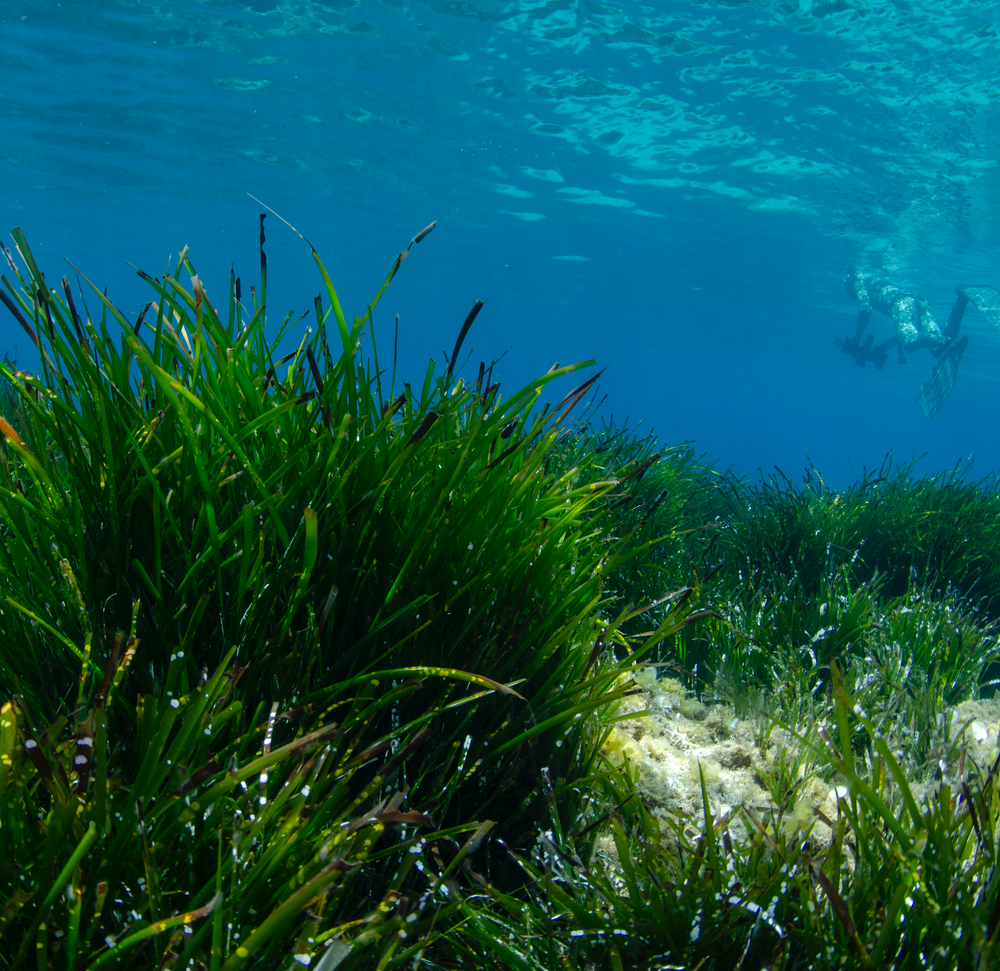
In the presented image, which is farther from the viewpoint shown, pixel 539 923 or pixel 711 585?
pixel 711 585

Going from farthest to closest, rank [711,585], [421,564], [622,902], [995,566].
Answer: [995,566], [711,585], [421,564], [622,902]

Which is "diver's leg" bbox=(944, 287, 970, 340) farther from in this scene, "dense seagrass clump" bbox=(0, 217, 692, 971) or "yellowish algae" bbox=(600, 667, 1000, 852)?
"dense seagrass clump" bbox=(0, 217, 692, 971)

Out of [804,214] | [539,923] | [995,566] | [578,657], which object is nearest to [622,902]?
[539,923]

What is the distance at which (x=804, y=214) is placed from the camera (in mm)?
26625

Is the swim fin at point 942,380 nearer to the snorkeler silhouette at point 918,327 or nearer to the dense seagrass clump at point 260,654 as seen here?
the snorkeler silhouette at point 918,327

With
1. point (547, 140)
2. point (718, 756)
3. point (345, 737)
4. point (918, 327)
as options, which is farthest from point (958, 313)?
point (345, 737)

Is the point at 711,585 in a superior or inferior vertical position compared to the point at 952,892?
inferior

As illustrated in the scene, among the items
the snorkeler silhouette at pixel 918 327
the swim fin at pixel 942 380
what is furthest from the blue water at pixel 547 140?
the swim fin at pixel 942 380

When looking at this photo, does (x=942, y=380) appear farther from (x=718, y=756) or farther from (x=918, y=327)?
(x=718, y=756)

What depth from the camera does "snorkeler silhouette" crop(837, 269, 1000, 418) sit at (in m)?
29.3

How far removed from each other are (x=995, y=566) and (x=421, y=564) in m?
5.20

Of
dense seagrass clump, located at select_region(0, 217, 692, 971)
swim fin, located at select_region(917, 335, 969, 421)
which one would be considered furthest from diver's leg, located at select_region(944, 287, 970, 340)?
dense seagrass clump, located at select_region(0, 217, 692, 971)

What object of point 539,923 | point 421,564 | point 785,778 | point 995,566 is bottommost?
point 995,566

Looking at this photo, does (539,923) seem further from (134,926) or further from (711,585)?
(711,585)
